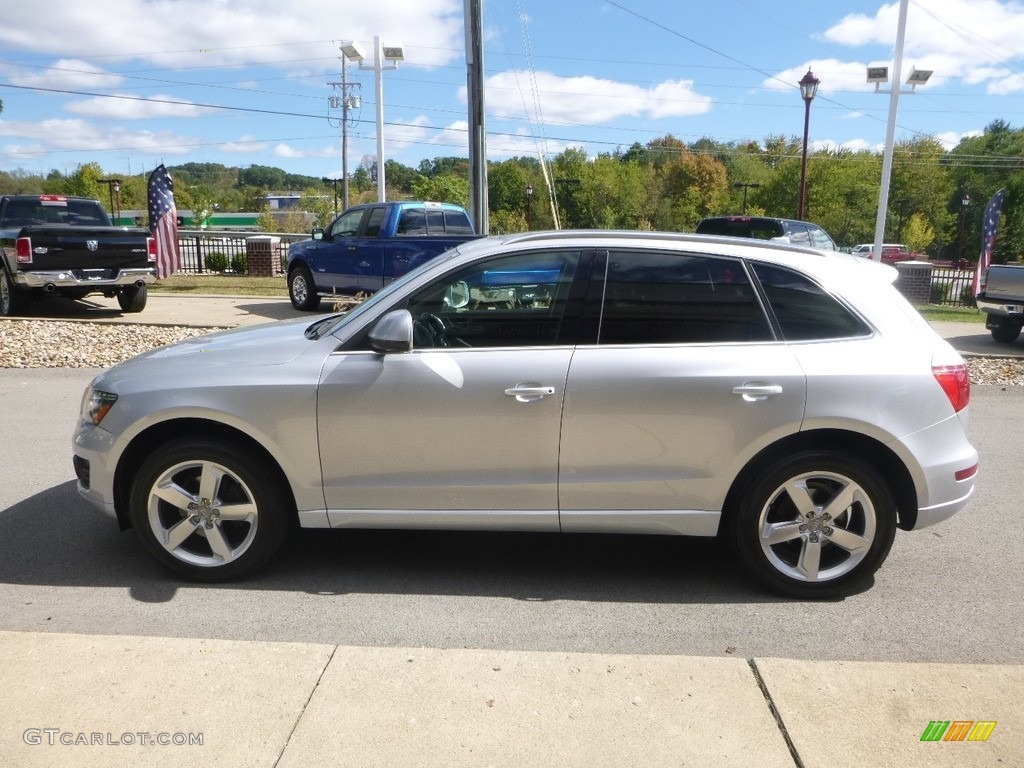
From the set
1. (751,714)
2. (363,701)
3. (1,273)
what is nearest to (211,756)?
(363,701)

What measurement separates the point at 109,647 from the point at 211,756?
931 mm

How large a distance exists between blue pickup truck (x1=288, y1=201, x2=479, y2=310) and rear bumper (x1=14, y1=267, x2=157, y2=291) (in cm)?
285

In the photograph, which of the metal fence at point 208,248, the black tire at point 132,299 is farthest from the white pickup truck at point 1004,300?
the metal fence at point 208,248

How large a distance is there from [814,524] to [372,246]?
11366 mm

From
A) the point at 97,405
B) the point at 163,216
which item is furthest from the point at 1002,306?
the point at 163,216

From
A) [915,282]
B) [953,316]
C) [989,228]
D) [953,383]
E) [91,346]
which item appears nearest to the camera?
[953,383]

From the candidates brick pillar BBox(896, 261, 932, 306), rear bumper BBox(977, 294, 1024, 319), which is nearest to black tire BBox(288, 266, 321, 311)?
rear bumper BBox(977, 294, 1024, 319)

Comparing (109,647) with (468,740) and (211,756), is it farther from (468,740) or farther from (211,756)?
(468,740)

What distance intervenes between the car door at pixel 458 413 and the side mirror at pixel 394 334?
0.21 ft

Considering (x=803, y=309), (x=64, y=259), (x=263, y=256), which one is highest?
(x=803, y=309)

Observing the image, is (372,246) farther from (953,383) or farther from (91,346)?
(953,383)

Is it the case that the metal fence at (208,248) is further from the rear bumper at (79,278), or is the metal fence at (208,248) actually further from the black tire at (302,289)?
the rear bumper at (79,278)

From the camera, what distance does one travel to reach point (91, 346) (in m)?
10.7

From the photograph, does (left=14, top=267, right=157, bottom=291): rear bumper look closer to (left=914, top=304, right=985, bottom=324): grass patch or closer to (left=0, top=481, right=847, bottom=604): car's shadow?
(left=0, top=481, right=847, bottom=604): car's shadow
